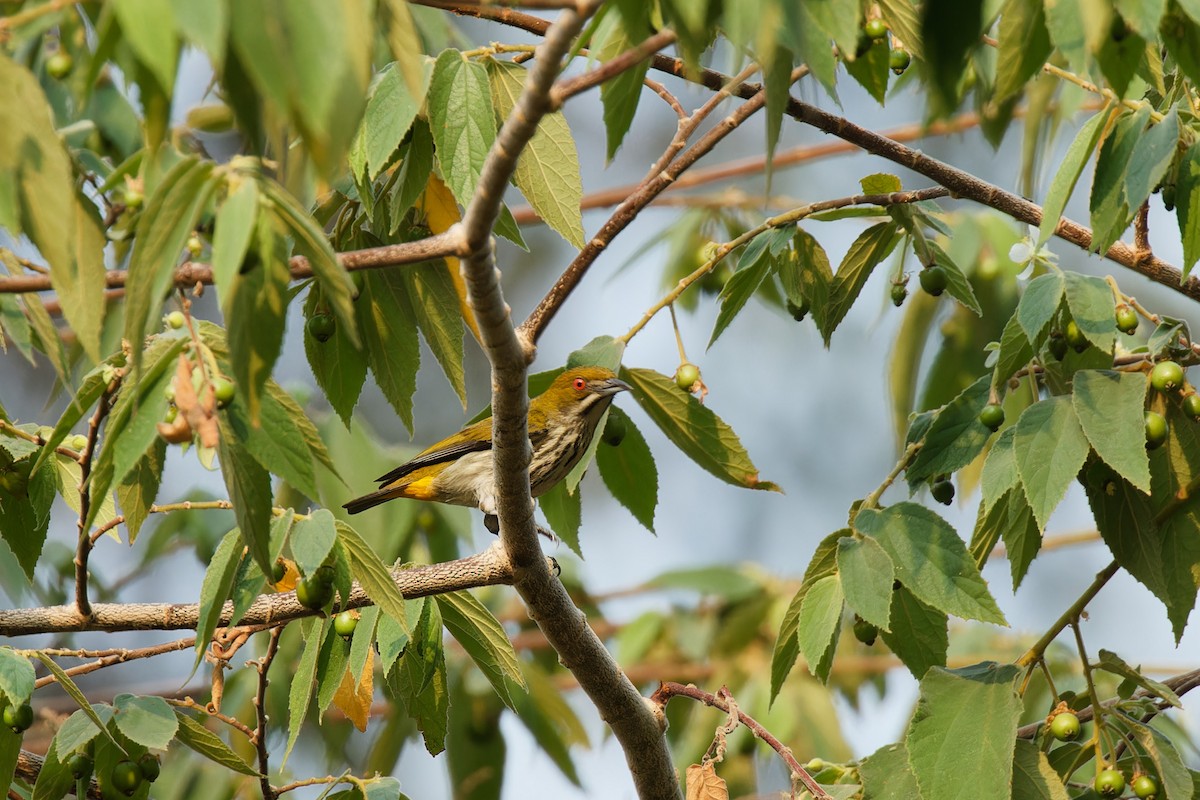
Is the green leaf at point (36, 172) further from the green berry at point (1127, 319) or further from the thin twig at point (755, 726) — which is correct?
the green berry at point (1127, 319)

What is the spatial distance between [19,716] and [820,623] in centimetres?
201

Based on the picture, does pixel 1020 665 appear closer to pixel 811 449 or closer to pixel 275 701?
pixel 275 701

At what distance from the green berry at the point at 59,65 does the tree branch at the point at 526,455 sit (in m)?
2.06

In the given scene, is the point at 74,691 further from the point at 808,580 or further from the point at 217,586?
the point at 808,580

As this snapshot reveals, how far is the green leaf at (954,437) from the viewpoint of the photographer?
3.38m

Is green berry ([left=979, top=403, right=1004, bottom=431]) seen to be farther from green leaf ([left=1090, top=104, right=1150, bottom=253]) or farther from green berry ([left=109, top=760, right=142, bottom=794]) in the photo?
green berry ([left=109, top=760, right=142, bottom=794])

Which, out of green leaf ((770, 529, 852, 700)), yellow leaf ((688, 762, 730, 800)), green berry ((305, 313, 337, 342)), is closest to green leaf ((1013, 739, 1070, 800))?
green leaf ((770, 529, 852, 700))

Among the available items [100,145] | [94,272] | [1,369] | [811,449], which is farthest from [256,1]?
[811,449]

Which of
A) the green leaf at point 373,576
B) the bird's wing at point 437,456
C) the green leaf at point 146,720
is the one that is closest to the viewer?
the green leaf at point 373,576

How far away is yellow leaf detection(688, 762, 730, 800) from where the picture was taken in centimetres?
330

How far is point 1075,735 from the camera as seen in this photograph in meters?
3.24

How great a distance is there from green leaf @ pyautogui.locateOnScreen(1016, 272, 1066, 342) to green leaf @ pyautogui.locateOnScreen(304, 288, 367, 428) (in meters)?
1.77

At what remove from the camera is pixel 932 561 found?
3.09 m

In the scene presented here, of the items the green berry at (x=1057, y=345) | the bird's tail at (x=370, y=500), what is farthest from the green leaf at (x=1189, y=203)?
the bird's tail at (x=370, y=500)
